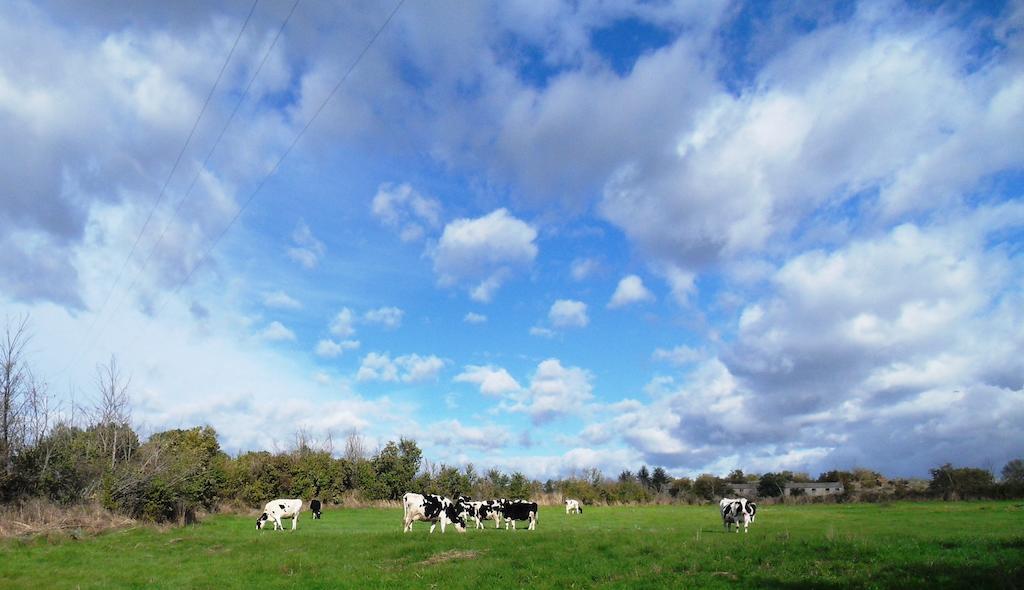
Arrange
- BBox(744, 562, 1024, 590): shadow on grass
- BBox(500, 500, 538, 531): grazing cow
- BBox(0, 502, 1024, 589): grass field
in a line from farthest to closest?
BBox(500, 500, 538, 531): grazing cow
BBox(0, 502, 1024, 589): grass field
BBox(744, 562, 1024, 590): shadow on grass

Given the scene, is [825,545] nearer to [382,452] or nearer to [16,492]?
[16,492]

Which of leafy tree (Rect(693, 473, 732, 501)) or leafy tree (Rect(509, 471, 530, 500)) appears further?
leafy tree (Rect(693, 473, 732, 501))

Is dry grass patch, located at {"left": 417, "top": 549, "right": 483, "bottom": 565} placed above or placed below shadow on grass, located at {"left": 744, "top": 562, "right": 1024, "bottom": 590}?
below

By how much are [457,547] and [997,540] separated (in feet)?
58.9

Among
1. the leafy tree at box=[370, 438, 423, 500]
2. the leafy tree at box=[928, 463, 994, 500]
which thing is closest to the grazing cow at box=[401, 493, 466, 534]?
the leafy tree at box=[370, 438, 423, 500]

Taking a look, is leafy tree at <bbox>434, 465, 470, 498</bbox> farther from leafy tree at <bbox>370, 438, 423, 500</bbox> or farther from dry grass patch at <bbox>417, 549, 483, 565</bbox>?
dry grass patch at <bbox>417, 549, 483, 565</bbox>

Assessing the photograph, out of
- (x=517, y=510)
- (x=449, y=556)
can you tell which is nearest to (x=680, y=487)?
(x=517, y=510)

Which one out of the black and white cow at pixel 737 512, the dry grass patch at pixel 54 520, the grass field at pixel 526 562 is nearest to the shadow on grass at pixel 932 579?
the grass field at pixel 526 562

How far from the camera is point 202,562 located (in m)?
22.9

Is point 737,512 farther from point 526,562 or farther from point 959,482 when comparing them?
point 959,482

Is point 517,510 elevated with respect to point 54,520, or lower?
lower

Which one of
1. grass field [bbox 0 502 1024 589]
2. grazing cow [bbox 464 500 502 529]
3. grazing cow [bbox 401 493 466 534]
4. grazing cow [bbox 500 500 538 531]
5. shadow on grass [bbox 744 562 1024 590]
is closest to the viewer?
shadow on grass [bbox 744 562 1024 590]

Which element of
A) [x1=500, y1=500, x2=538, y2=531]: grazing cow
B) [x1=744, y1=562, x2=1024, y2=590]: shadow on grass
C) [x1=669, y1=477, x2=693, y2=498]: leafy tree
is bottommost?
[x1=669, y1=477, x2=693, y2=498]: leafy tree

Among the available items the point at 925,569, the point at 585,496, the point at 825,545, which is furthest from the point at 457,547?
the point at 585,496
